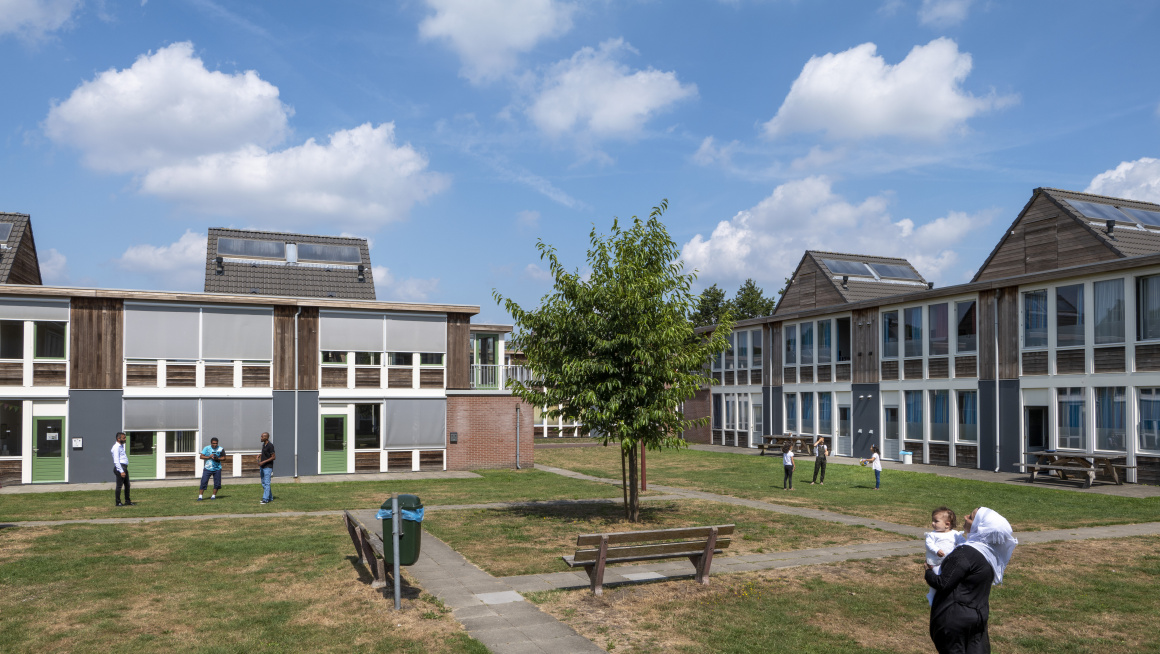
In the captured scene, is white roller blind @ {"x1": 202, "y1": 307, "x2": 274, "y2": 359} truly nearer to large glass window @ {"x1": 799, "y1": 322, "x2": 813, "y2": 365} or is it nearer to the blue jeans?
the blue jeans

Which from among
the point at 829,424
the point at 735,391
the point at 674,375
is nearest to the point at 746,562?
the point at 674,375

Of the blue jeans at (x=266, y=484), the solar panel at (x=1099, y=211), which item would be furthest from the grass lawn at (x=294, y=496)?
the solar panel at (x=1099, y=211)

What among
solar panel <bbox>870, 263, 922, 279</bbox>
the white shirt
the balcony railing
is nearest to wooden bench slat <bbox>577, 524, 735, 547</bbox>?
the white shirt

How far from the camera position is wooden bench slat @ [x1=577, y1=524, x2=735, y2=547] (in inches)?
380

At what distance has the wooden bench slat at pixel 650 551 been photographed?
962cm

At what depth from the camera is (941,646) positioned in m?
5.68

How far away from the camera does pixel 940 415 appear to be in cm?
3038

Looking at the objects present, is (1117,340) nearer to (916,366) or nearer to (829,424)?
(916,366)

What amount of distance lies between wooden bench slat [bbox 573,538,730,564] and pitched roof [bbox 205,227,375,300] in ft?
92.3

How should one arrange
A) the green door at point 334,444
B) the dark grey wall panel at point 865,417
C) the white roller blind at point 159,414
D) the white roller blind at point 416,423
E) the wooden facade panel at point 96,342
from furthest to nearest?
the dark grey wall panel at point 865,417 < the white roller blind at point 416,423 < the green door at point 334,444 < the white roller blind at point 159,414 < the wooden facade panel at point 96,342

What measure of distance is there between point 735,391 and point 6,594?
37002 mm

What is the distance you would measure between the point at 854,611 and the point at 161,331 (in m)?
23.3

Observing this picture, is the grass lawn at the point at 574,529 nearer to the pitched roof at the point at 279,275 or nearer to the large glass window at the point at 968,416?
the large glass window at the point at 968,416

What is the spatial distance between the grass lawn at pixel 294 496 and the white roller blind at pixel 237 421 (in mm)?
1759
